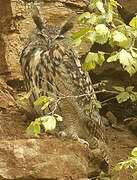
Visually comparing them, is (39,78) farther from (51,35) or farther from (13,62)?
(13,62)

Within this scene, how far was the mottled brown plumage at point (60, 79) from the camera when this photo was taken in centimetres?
445

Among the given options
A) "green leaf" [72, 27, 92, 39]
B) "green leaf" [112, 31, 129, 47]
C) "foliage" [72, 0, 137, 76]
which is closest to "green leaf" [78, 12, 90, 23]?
"foliage" [72, 0, 137, 76]

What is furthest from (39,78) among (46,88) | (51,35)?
(51,35)

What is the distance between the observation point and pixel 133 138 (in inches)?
228

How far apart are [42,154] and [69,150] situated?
303 mm

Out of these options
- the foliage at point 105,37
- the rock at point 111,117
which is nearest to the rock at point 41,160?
the foliage at point 105,37

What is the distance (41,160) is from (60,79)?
1036 millimetres

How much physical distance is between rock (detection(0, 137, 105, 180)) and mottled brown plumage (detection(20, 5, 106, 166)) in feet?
1.98

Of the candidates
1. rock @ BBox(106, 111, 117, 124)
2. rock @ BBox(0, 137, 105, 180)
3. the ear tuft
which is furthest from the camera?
rock @ BBox(106, 111, 117, 124)

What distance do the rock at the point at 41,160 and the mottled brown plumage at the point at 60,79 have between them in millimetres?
605

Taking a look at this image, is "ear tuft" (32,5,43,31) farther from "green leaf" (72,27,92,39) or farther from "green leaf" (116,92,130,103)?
"green leaf" (72,27,92,39)

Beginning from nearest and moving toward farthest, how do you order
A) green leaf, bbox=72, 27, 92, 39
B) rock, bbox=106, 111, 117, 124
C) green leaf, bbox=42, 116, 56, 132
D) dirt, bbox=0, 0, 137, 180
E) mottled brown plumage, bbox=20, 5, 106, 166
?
green leaf, bbox=42, 116, 56, 132 < green leaf, bbox=72, 27, 92, 39 < mottled brown plumage, bbox=20, 5, 106, 166 < dirt, bbox=0, 0, 137, 180 < rock, bbox=106, 111, 117, 124

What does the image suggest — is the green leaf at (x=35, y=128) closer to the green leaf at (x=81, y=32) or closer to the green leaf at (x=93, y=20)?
the green leaf at (x=81, y=32)

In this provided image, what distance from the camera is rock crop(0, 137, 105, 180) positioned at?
357 centimetres
